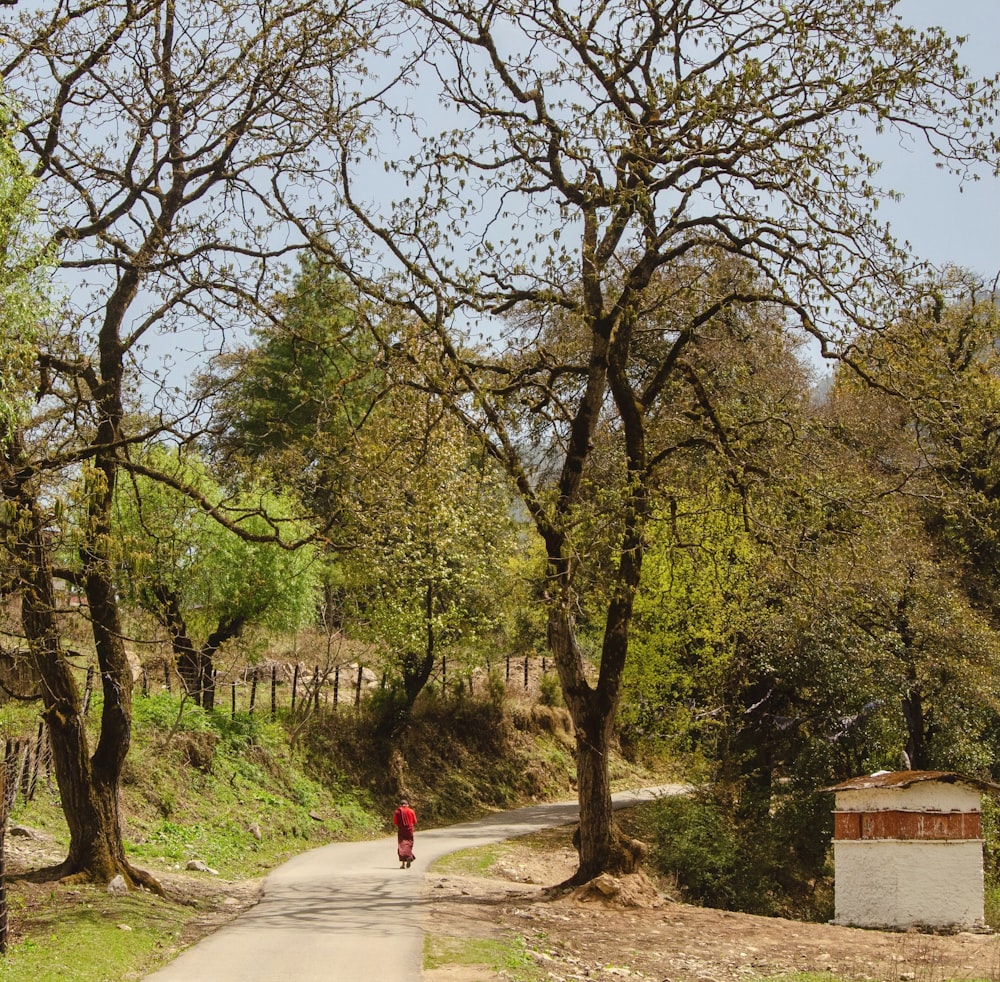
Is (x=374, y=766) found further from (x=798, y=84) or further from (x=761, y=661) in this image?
(x=798, y=84)

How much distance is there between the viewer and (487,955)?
11.3 m

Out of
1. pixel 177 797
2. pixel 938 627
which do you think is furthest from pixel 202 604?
pixel 938 627

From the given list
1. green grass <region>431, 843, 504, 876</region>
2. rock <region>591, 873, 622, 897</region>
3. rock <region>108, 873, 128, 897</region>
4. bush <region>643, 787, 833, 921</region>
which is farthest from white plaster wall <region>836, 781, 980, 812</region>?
rock <region>108, 873, 128, 897</region>

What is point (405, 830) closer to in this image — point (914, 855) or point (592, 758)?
point (592, 758)

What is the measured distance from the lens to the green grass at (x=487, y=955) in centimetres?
1077

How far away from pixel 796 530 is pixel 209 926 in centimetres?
865

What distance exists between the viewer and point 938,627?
905 inches

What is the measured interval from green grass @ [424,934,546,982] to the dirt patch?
0.14 metres

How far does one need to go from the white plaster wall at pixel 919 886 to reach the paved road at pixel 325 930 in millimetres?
6827

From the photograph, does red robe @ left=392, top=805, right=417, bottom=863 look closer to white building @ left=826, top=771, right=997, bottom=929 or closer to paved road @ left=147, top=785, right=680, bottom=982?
paved road @ left=147, top=785, right=680, bottom=982

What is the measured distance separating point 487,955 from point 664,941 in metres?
2.88

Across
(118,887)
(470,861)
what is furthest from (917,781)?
(118,887)

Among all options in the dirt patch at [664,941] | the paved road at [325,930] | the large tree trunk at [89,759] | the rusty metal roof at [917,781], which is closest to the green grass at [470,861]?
the paved road at [325,930]

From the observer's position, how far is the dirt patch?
38.7 ft
